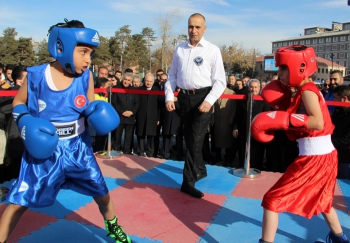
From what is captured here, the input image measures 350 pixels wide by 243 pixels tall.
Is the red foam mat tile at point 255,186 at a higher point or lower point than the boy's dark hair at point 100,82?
lower

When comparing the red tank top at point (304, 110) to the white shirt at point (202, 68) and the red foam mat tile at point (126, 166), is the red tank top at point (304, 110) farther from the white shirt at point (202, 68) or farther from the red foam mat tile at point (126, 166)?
the red foam mat tile at point (126, 166)

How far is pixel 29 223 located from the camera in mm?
2812

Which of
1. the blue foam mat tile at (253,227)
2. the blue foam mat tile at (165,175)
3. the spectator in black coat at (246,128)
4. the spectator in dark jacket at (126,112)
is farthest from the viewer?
the spectator in dark jacket at (126,112)

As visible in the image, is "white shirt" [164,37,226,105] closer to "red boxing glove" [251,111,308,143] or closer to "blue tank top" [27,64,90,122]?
"red boxing glove" [251,111,308,143]

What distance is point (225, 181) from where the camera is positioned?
4066 mm

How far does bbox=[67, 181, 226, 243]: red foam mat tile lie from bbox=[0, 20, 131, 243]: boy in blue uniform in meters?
0.48

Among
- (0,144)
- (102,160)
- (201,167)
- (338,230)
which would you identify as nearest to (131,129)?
(102,160)

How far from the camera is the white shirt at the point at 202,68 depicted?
344cm

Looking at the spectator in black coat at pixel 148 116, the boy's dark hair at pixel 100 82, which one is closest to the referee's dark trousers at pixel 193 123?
the spectator in black coat at pixel 148 116

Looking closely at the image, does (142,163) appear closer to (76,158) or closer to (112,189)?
(112,189)

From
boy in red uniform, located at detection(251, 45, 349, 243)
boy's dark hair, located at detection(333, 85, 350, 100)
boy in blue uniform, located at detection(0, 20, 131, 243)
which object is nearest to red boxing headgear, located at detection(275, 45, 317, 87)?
boy in red uniform, located at detection(251, 45, 349, 243)

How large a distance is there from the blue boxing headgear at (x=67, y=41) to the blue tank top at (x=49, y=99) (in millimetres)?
159

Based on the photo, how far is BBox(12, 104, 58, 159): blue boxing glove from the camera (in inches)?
77.9

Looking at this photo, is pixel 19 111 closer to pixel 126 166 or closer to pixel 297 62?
pixel 297 62
